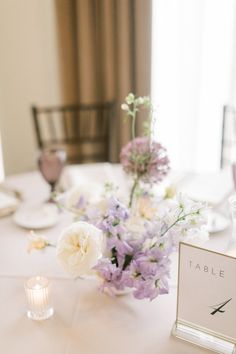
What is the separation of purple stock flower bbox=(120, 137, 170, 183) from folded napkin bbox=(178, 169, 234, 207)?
1.05 feet

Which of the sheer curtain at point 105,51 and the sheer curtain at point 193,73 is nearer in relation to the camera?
the sheer curtain at point 193,73

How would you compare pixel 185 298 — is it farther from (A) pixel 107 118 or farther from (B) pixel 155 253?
(A) pixel 107 118

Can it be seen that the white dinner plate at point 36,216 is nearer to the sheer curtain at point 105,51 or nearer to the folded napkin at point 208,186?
the folded napkin at point 208,186

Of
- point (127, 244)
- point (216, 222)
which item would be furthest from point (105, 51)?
point (127, 244)

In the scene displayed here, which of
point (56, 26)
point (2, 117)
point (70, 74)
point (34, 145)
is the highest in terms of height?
point (56, 26)

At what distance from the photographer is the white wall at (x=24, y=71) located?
2.78 meters

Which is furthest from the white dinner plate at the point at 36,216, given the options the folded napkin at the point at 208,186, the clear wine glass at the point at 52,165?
the folded napkin at the point at 208,186

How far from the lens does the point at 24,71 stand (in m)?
2.89

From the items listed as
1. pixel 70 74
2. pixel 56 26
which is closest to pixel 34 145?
pixel 70 74

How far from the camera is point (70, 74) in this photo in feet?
9.48

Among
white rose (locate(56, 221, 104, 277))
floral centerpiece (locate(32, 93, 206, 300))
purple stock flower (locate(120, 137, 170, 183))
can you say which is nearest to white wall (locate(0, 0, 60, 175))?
purple stock flower (locate(120, 137, 170, 183))

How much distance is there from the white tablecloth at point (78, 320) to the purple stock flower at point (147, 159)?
0.24m

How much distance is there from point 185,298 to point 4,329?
1.29 ft

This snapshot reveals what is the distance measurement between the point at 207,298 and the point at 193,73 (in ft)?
6.51
